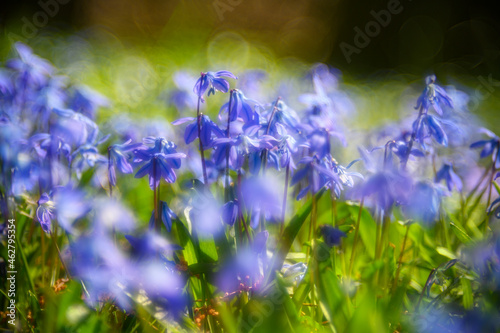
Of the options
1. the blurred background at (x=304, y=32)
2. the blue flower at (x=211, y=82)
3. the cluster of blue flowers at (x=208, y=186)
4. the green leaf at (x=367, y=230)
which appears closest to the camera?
the cluster of blue flowers at (x=208, y=186)

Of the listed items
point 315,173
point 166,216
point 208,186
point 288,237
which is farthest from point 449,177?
point 166,216

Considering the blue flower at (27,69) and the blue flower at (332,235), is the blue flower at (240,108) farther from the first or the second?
the blue flower at (27,69)

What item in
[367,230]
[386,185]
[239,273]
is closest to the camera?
[386,185]

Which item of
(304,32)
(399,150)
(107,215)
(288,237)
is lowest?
(288,237)

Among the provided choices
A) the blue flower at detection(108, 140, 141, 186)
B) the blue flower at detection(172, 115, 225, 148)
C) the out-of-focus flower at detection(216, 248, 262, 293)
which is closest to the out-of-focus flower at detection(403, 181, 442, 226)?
the out-of-focus flower at detection(216, 248, 262, 293)

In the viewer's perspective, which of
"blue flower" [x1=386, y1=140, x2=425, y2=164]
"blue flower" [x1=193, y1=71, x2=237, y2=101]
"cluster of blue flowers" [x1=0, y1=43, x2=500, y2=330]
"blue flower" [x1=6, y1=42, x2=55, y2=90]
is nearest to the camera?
"cluster of blue flowers" [x1=0, y1=43, x2=500, y2=330]

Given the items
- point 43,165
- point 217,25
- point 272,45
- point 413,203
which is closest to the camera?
point 413,203

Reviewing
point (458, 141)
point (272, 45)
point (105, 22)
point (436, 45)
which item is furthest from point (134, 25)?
point (458, 141)

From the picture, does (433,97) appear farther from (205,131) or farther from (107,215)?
(107,215)

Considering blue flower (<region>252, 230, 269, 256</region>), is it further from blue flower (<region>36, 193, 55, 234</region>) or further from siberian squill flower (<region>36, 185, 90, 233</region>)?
blue flower (<region>36, 193, 55, 234</region>)

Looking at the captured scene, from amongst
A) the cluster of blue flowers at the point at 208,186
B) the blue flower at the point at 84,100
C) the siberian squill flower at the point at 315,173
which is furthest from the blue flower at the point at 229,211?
the blue flower at the point at 84,100

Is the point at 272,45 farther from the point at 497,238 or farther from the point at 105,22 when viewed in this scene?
the point at 497,238
